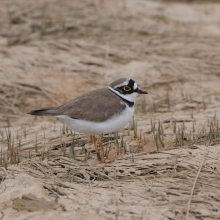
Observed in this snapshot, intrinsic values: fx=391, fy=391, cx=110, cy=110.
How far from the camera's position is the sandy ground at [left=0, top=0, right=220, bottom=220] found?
3.71 meters

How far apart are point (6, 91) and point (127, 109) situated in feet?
13.2

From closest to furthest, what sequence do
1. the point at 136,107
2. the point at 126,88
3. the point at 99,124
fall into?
the point at 99,124, the point at 126,88, the point at 136,107

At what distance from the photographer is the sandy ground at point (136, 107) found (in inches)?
146

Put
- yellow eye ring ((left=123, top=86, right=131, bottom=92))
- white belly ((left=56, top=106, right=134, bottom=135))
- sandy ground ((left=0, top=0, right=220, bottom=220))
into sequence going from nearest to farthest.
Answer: sandy ground ((left=0, top=0, right=220, bottom=220)), white belly ((left=56, top=106, right=134, bottom=135)), yellow eye ring ((left=123, top=86, right=131, bottom=92))

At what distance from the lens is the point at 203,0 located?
15891 mm

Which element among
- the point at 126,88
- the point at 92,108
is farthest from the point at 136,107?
the point at 92,108

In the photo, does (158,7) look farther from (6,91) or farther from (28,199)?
(28,199)

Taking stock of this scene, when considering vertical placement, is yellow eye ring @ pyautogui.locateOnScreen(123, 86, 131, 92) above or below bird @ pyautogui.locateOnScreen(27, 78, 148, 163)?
above

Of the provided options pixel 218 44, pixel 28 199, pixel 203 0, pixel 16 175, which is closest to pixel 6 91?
pixel 16 175

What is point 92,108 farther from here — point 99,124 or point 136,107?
point 136,107

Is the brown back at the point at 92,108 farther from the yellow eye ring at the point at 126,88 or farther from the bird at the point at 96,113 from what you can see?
the yellow eye ring at the point at 126,88

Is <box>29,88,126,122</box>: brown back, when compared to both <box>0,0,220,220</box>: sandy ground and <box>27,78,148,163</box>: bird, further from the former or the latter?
<box>0,0,220,220</box>: sandy ground

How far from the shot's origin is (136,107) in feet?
24.0

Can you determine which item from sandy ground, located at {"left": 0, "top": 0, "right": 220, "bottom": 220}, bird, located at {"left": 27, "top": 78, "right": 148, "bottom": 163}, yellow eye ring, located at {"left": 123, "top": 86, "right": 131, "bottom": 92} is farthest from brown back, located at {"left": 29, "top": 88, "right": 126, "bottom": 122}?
sandy ground, located at {"left": 0, "top": 0, "right": 220, "bottom": 220}
